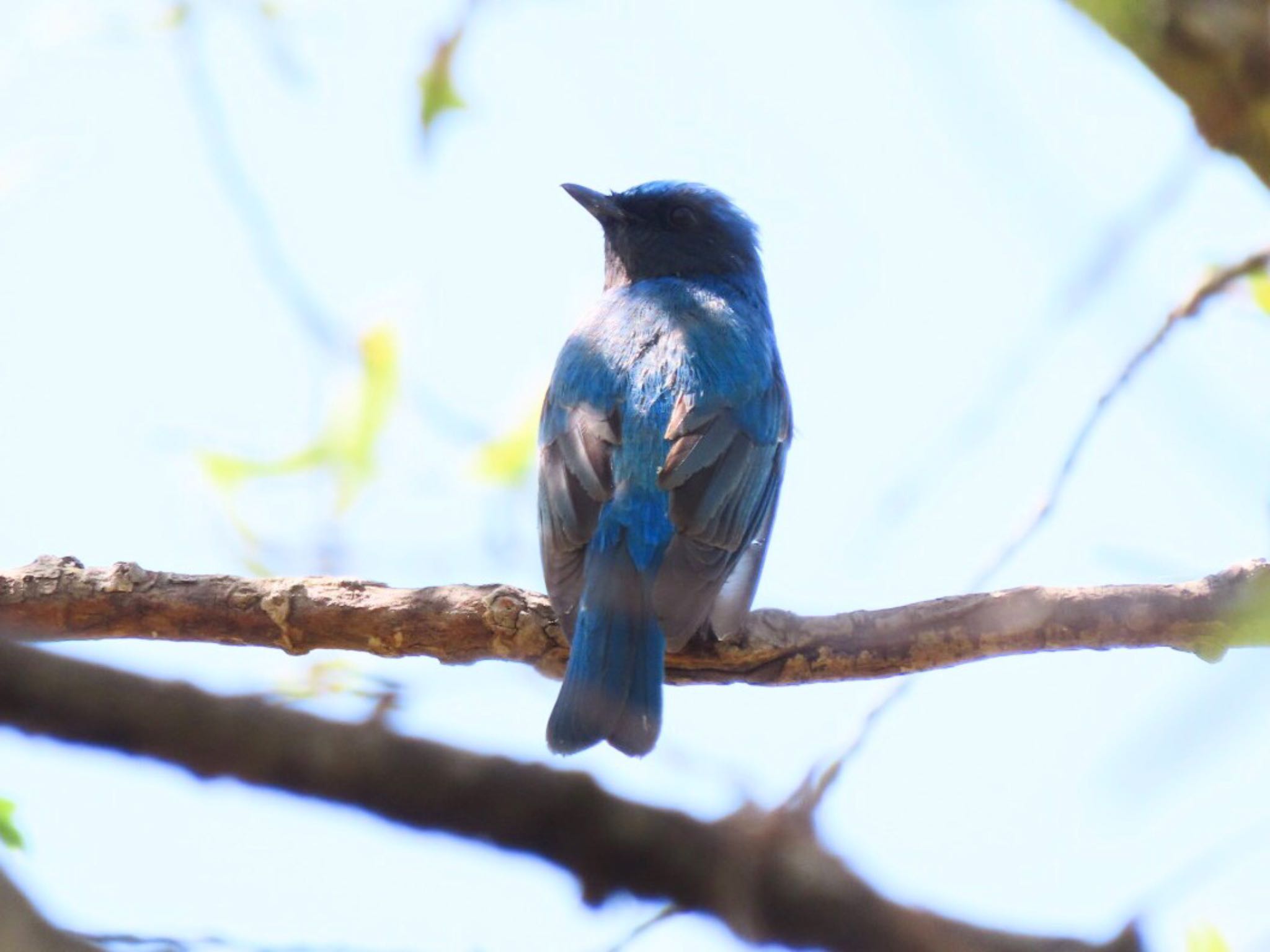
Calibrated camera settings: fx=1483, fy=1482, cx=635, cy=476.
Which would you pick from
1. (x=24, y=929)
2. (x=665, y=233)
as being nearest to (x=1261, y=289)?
(x=665, y=233)

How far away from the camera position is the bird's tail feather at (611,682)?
445 cm

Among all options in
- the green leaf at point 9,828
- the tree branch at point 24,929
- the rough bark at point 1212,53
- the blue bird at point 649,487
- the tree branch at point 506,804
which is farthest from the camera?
the blue bird at point 649,487

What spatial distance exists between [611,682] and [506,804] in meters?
2.64

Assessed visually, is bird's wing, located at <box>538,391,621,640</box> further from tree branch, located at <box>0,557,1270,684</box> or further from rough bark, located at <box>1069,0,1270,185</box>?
rough bark, located at <box>1069,0,1270,185</box>

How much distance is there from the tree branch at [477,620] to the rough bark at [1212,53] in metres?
1.79

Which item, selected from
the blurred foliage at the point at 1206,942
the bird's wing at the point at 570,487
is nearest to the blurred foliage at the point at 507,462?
the bird's wing at the point at 570,487

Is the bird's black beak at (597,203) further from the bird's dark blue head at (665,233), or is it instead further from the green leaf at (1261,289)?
the green leaf at (1261,289)

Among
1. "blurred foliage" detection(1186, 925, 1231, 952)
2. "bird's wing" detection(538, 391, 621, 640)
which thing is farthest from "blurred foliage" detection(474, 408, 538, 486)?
"blurred foliage" detection(1186, 925, 1231, 952)

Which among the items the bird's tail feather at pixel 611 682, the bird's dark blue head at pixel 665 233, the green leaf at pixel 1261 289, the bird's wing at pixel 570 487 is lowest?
the bird's tail feather at pixel 611 682

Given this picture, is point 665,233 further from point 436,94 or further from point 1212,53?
point 1212,53

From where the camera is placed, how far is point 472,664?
4551 millimetres

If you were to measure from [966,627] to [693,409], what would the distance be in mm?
1606

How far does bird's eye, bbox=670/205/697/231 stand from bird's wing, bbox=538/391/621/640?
2.09 meters

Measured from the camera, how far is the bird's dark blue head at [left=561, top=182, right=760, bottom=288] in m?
7.36
